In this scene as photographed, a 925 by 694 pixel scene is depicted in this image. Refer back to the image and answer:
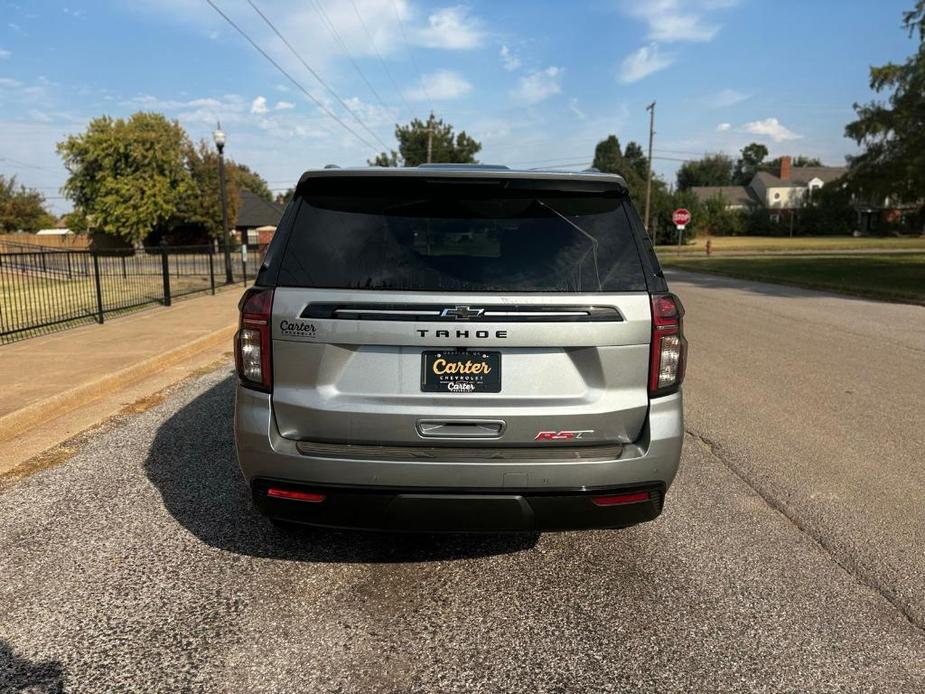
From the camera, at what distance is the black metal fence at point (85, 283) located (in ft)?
38.9

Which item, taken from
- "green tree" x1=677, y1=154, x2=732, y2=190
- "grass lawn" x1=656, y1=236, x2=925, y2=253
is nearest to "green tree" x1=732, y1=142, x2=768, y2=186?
"green tree" x1=677, y1=154, x2=732, y2=190

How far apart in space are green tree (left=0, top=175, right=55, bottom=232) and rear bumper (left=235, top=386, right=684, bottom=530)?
8067 cm

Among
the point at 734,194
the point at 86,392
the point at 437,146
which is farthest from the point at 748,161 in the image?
the point at 86,392

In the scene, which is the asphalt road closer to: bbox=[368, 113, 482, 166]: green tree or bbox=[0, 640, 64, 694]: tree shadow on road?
bbox=[0, 640, 64, 694]: tree shadow on road

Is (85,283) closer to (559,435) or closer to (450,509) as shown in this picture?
(450,509)

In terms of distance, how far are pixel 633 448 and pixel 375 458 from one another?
1124 mm

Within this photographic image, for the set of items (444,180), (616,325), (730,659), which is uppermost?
(444,180)

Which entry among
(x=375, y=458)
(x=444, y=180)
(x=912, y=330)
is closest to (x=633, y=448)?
(x=375, y=458)

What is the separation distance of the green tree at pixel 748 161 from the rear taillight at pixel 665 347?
158 metres

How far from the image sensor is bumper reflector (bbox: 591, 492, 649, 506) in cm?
302

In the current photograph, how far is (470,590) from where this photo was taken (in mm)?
3275

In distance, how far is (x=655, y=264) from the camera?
3160mm

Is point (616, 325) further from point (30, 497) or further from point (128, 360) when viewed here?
point (128, 360)

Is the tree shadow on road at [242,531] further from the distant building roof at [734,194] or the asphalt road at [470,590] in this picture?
the distant building roof at [734,194]
